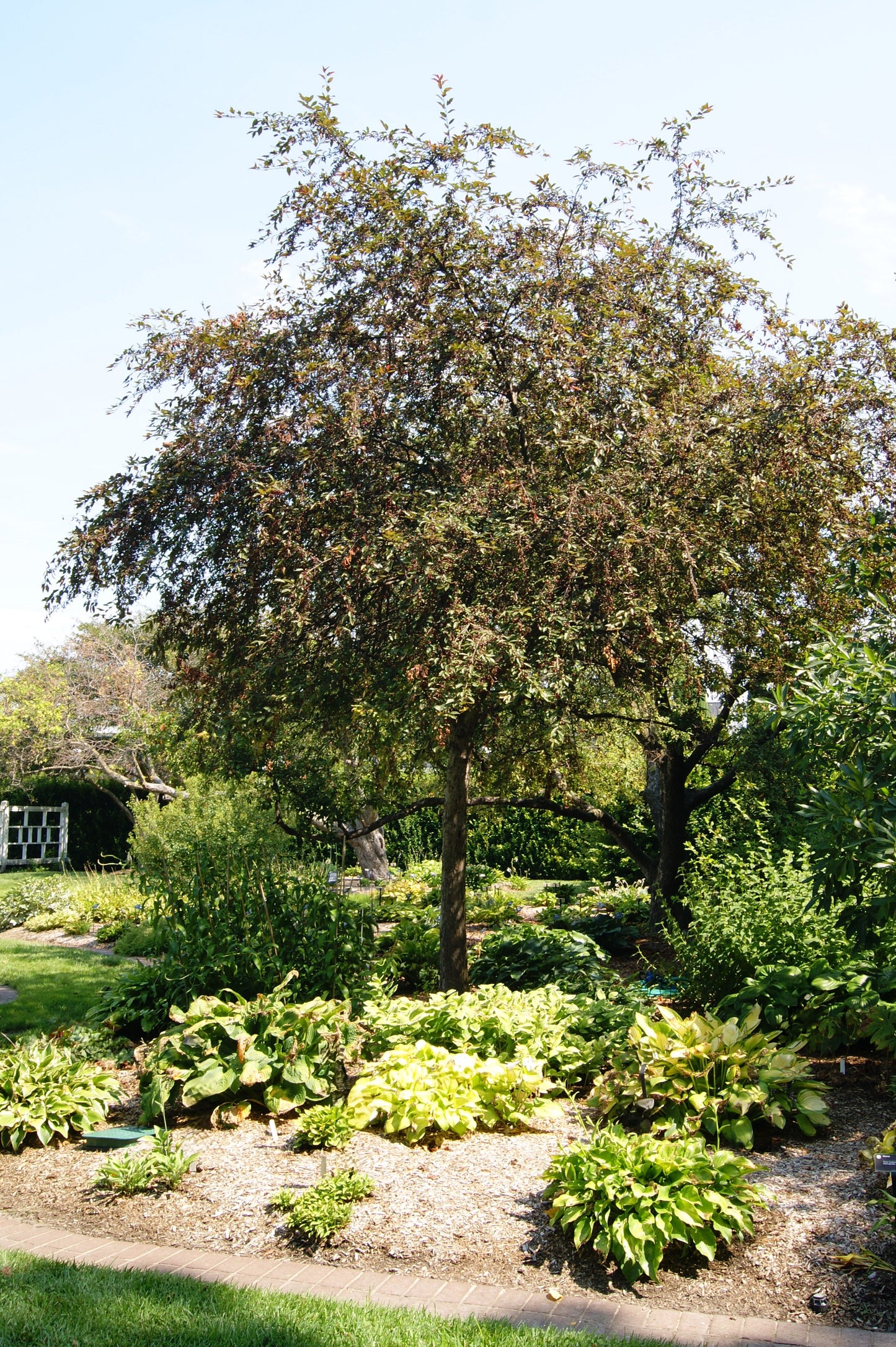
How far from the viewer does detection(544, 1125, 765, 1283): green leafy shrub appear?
331 cm

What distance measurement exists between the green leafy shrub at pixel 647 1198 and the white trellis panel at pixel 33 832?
64.3ft

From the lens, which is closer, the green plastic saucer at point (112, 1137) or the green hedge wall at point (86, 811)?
the green plastic saucer at point (112, 1137)

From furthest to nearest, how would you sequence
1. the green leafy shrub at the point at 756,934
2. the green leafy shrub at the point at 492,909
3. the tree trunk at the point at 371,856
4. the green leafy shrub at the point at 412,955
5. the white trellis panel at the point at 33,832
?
the white trellis panel at the point at 33,832, the tree trunk at the point at 371,856, the green leafy shrub at the point at 492,909, the green leafy shrub at the point at 412,955, the green leafy shrub at the point at 756,934

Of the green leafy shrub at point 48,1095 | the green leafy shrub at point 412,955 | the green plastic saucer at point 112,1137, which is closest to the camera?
the green plastic saucer at point 112,1137

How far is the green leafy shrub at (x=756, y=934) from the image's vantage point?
544 centimetres

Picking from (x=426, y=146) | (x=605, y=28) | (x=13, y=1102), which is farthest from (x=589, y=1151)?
(x=605, y=28)

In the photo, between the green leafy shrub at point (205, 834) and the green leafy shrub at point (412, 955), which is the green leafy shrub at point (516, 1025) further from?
the green leafy shrub at point (205, 834)

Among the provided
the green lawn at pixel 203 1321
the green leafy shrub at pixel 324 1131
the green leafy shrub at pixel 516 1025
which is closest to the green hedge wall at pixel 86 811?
the green leafy shrub at pixel 516 1025

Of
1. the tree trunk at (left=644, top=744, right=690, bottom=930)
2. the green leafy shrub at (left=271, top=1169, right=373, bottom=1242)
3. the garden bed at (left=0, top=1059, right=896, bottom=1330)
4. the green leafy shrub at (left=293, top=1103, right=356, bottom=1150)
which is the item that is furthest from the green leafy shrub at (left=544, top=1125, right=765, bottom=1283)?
the tree trunk at (left=644, top=744, right=690, bottom=930)

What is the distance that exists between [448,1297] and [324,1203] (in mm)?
661

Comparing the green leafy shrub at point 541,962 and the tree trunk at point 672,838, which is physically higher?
the tree trunk at point 672,838

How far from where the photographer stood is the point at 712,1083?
14.4ft

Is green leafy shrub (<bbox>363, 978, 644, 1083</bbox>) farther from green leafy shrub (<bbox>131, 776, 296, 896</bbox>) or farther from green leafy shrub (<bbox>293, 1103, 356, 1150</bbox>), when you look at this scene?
green leafy shrub (<bbox>131, 776, 296, 896</bbox>)

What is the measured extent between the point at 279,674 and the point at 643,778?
6.32m
